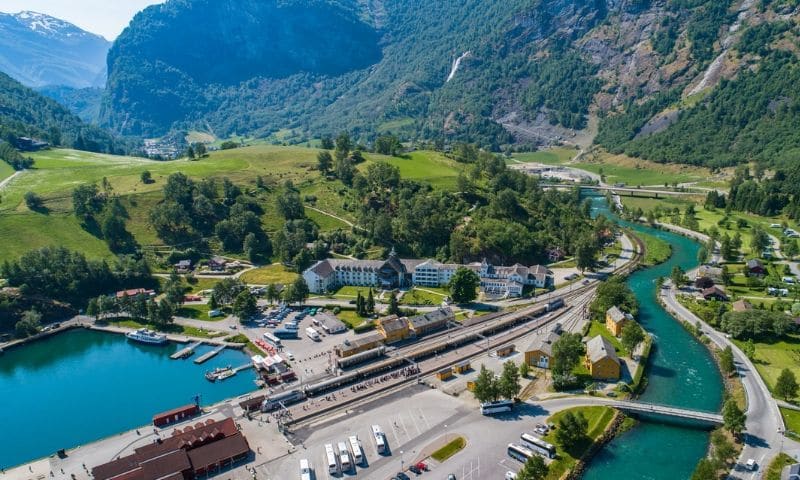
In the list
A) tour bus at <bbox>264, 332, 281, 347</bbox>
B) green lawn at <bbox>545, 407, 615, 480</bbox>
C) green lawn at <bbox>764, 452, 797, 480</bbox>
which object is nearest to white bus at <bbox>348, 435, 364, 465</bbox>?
green lawn at <bbox>545, 407, 615, 480</bbox>

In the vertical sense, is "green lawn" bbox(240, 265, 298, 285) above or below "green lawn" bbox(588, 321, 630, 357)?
below

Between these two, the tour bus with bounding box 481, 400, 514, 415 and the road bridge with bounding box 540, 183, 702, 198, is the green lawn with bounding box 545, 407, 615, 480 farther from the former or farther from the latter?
the road bridge with bounding box 540, 183, 702, 198

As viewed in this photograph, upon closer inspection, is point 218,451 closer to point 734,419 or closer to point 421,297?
point 421,297

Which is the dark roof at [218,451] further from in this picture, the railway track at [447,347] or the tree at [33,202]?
the tree at [33,202]

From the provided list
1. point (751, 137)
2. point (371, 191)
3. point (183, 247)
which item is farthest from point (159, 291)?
point (751, 137)

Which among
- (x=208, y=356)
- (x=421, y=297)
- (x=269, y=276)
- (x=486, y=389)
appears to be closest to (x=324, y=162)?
(x=269, y=276)

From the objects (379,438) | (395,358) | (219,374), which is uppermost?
(395,358)

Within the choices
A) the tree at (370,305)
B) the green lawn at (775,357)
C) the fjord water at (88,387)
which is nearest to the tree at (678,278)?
the green lawn at (775,357)
